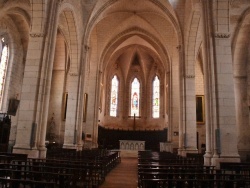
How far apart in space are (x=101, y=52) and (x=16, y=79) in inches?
344

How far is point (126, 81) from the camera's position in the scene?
37219mm

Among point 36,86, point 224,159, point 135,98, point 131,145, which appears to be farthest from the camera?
point 135,98

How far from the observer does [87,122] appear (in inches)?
976

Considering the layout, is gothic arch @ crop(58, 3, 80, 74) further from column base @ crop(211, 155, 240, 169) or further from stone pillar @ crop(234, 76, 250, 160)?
stone pillar @ crop(234, 76, 250, 160)

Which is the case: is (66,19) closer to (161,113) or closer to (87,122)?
(87,122)

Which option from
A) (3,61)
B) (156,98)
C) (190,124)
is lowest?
(190,124)

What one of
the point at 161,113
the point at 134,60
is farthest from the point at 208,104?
the point at 134,60

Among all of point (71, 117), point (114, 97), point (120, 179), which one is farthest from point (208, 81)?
point (114, 97)

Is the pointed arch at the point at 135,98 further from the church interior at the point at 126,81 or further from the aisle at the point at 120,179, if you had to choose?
the aisle at the point at 120,179

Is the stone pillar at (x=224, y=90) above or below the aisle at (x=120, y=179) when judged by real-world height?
above

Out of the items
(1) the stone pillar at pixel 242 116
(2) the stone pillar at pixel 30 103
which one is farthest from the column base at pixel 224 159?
(1) the stone pillar at pixel 242 116

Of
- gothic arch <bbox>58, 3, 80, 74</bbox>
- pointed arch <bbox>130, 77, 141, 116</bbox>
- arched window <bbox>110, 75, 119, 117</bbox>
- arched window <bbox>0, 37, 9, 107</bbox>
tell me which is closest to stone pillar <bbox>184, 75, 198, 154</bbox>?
gothic arch <bbox>58, 3, 80, 74</bbox>

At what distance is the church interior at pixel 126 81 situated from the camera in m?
11.1

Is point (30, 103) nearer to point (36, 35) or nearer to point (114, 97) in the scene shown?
point (36, 35)
